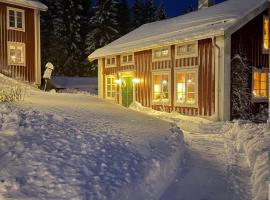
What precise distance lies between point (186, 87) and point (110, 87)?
7207 mm

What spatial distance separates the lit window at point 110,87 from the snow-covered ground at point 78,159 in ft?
40.5

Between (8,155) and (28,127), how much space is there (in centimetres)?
128

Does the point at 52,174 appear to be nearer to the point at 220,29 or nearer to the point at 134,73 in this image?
the point at 220,29

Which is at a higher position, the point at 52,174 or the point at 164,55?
the point at 164,55

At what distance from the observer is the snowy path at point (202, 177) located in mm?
5742

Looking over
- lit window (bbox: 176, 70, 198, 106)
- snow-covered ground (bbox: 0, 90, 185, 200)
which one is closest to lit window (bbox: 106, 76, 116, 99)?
lit window (bbox: 176, 70, 198, 106)

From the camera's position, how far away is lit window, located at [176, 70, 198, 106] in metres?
14.5

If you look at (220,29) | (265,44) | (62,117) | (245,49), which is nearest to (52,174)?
(62,117)

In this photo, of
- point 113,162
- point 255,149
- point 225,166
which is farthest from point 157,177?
point 255,149

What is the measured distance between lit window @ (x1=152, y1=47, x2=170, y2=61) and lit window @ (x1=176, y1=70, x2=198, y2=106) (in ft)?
3.93

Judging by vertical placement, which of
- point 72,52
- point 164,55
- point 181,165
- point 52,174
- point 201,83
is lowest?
point 181,165

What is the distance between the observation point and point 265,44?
48.5 ft

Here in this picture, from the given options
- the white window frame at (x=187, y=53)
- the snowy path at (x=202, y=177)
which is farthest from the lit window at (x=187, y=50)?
the snowy path at (x=202, y=177)

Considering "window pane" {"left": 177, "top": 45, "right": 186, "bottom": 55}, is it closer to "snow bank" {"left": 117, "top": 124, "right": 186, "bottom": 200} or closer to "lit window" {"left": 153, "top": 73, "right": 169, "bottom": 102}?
"lit window" {"left": 153, "top": 73, "right": 169, "bottom": 102}
